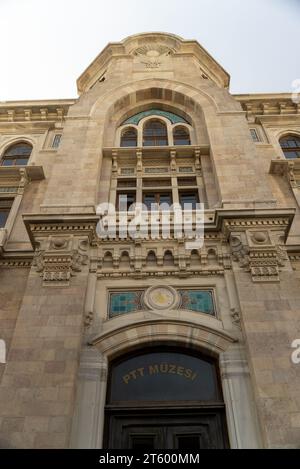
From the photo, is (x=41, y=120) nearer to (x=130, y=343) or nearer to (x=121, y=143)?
(x=121, y=143)

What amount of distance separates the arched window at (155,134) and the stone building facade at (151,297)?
12 centimetres

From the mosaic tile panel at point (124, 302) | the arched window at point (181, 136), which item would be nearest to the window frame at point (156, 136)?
the arched window at point (181, 136)

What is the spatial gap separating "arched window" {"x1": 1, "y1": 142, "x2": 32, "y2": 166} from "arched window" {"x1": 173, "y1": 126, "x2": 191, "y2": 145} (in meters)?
7.48

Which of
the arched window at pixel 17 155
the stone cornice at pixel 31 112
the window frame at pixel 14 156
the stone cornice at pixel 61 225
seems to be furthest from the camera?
the stone cornice at pixel 31 112

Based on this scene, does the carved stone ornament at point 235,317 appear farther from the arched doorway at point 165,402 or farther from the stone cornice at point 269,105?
the stone cornice at point 269,105

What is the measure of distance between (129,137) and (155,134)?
131 centimetres

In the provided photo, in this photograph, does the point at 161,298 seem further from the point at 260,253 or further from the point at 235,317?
the point at 260,253

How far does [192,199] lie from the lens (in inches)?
635

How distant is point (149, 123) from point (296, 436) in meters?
16.2

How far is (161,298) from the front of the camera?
11719 mm

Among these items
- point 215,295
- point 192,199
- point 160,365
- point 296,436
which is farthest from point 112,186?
point 296,436

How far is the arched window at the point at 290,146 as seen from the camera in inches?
774

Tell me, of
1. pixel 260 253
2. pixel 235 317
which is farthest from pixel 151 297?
pixel 260 253

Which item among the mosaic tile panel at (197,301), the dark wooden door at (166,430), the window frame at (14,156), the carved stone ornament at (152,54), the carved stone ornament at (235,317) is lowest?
the dark wooden door at (166,430)
